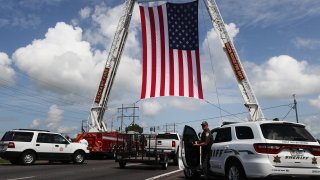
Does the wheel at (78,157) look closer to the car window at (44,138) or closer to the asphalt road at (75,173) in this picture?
the car window at (44,138)

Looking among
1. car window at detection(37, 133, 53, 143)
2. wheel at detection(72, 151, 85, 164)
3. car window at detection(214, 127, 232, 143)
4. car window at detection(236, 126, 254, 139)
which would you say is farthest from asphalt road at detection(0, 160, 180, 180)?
wheel at detection(72, 151, 85, 164)

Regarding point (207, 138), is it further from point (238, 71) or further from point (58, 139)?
point (238, 71)

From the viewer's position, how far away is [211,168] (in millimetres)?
12219

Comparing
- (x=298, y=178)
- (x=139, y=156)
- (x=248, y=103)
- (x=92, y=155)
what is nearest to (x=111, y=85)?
(x=92, y=155)

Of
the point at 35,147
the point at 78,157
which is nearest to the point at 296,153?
the point at 35,147

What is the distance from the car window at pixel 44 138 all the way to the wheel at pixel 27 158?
80 cm

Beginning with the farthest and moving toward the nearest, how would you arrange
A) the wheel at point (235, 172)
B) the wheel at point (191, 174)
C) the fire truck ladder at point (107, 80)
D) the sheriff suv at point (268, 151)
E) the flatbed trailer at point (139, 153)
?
the fire truck ladder at point (107, 80), the flatbed trailer at point (139, 153), the wheel at point (191, 174), the wheel at point (235, 172), the sheriff suv at point (268, 151)

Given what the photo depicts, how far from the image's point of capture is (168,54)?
33031 mm

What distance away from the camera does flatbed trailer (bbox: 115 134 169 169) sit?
65.2 feet

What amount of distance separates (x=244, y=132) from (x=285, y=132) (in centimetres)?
100

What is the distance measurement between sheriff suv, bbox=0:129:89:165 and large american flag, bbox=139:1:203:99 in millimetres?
9414

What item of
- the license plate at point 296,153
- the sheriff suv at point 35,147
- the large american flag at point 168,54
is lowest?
the license plate at point 296,153

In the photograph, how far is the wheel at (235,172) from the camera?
10.4 m

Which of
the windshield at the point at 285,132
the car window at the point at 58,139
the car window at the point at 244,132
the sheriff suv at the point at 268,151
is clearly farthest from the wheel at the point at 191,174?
the car window at the point at 58,139
